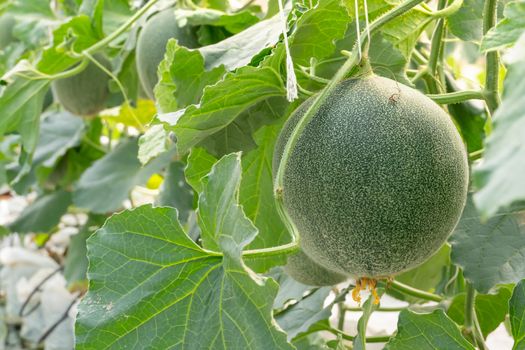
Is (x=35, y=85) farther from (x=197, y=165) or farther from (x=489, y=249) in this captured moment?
(x=489, y=249)

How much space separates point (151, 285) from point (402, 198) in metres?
0.25

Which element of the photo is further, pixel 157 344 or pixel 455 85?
pixel 455 85

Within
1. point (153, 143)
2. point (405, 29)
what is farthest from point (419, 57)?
point (153, 143)

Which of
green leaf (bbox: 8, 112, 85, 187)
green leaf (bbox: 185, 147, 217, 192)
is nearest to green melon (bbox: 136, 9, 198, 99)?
green leaf (bbox: 185, 147, 217, 192)

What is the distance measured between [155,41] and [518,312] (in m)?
0.68

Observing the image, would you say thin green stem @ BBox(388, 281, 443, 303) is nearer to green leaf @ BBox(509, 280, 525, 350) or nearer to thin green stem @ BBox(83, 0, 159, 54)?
green leaf @ BBox(509, 280, 525, 350)

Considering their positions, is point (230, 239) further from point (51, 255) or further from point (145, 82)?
point (51, 255)

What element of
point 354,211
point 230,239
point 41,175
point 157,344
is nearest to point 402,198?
point 354,211

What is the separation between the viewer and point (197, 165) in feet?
3.10

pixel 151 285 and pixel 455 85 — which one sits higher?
pixel 151 285

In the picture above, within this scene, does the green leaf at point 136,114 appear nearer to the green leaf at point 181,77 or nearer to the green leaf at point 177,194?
the green leaf at point 177,194

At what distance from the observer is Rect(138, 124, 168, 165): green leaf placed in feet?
2.83

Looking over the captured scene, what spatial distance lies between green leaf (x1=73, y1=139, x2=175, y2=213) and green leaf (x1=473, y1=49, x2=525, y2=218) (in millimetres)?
1406

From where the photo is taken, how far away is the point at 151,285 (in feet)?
2.44
